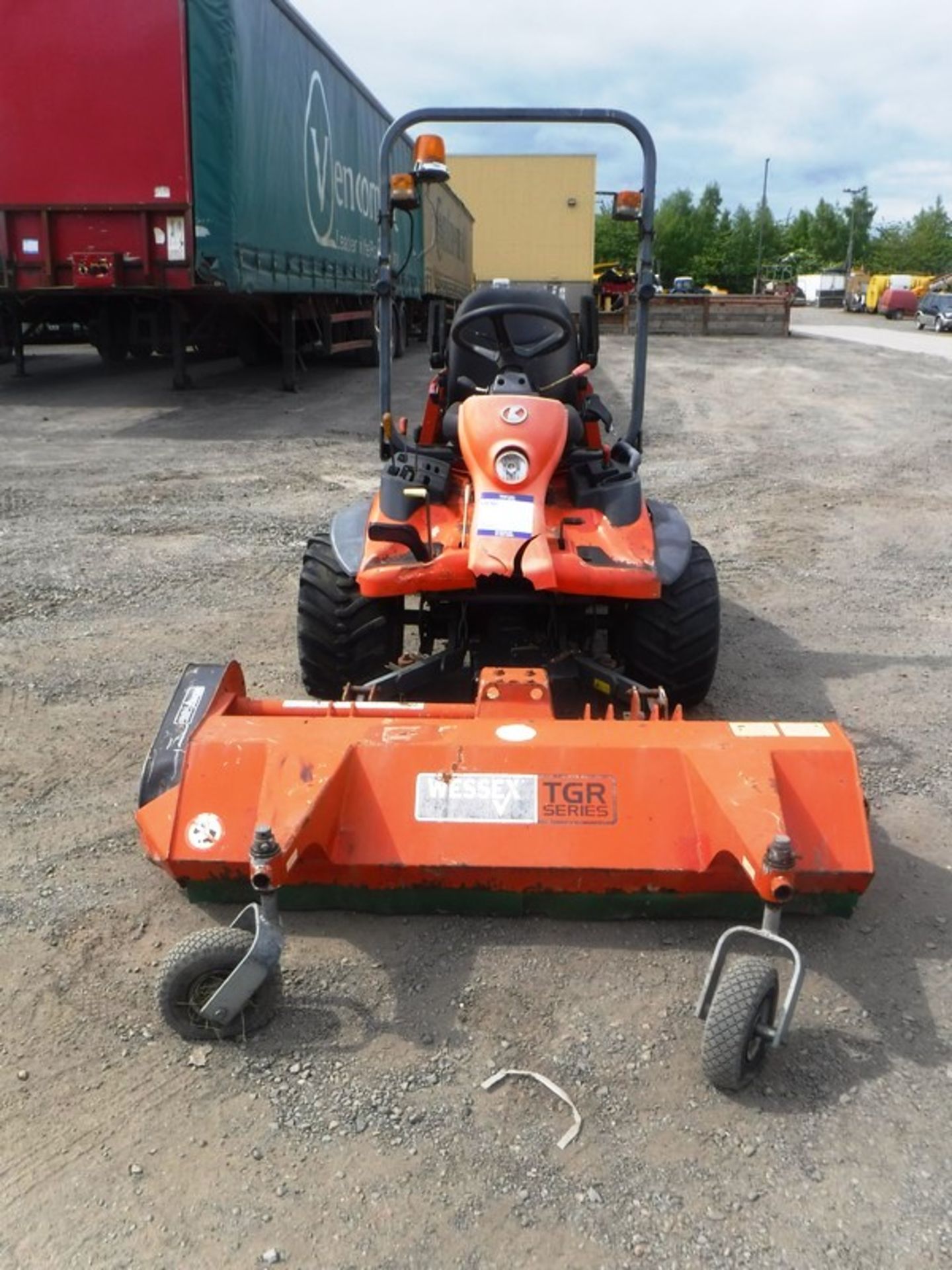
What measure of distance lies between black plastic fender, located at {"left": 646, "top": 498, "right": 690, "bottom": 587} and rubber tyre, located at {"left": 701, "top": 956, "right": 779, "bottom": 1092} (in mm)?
1720

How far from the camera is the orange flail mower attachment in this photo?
3.01 meters

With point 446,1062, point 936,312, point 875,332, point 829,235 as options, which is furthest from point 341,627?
point 829,235

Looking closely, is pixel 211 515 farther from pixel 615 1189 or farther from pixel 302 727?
pixel 615 1189

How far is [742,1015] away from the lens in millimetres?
2469

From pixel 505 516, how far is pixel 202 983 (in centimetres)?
193

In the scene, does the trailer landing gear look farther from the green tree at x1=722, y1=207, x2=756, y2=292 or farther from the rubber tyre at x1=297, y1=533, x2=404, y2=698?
the green tree at x1=722, y1=207, x2=756, y2=292

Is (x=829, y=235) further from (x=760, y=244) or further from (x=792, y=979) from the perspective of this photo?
(x=792, y=979)

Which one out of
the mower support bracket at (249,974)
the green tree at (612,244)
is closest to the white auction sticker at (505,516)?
the mower support bracket at (249,974)

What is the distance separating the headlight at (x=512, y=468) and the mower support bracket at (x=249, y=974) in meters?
1.90

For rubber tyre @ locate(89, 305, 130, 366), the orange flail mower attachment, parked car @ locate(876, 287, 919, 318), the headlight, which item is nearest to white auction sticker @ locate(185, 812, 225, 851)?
the orange flail mower attachment

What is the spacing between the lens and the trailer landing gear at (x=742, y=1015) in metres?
2.47

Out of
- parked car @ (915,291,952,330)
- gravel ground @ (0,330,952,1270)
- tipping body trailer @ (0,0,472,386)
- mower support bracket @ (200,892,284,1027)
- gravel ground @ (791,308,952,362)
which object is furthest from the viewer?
parked car @ (915,291,952,330)

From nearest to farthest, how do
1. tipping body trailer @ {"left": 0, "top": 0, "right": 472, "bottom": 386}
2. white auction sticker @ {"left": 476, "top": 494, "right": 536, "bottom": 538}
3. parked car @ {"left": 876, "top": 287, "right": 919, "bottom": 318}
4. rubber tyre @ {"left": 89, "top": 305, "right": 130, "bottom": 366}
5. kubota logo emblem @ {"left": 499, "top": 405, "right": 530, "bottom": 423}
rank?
white auction sticker @ {"left": 476, "top": 494, "right": 536, "bottom": 538} → kubota logo emblem @ {"left": 499, "top": 405, "right": 530, "bottom": 423} → tipping body trailer @ {"left": 0, "top": 0, "right": 472, "bottom": 386} → rubber tyre @ {"left": 89, "top": 305, "right": 130, "bottom": 366} → parked car @ {"left": 876, "top": 287, "right": 919, "bottom": 318}

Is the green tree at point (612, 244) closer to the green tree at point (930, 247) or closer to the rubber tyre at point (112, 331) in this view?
the green tree at point (930, 247)
